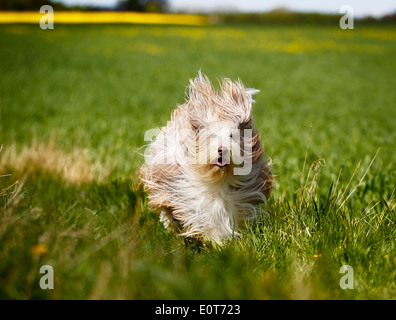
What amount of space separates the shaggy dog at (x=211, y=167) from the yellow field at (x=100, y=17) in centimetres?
3819

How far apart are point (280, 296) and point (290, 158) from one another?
4156 mm

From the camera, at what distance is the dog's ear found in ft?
11.7

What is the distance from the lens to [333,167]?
6.04 meters

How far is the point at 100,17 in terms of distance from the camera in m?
43.4

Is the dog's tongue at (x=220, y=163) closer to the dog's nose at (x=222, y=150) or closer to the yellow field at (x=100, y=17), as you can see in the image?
the dog's nose at (x=222, y=150)

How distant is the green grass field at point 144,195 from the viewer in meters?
2.63

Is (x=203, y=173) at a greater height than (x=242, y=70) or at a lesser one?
lesser

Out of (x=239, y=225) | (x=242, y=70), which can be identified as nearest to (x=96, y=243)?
(x=239, y=225)

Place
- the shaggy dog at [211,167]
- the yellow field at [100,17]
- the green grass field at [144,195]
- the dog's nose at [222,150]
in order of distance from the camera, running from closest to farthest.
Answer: the green grass field at [144,195] → the dog's nose at [222,150] → the shaggy dog at [211,167] → the yellow field at [100,17]

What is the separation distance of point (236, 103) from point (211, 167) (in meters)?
0.55

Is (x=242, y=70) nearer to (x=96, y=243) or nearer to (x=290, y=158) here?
(x=290, y=158)

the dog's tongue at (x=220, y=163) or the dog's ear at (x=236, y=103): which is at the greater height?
the dog's ear at (x=236, y=103)

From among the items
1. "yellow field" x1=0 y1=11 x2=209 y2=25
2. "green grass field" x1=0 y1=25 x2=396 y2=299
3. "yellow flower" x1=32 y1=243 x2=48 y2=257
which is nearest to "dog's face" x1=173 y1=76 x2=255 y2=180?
"green grass field" x1=0 y1=25 x2=396 y2=299

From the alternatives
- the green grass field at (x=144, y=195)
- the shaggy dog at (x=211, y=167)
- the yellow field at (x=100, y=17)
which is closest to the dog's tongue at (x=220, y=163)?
the shaggy dog at (x=211, y=167)
